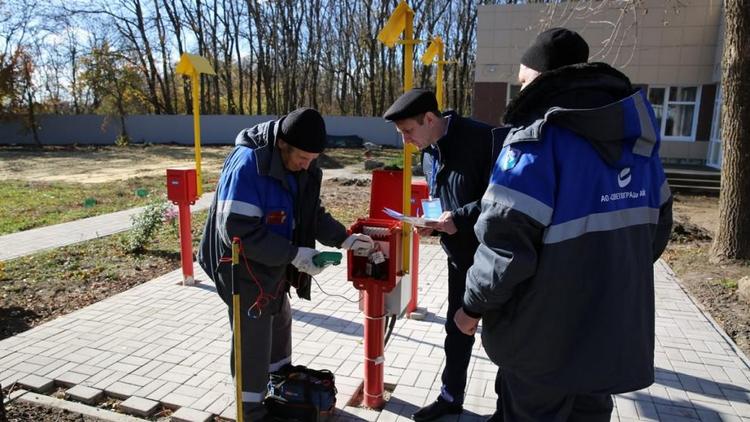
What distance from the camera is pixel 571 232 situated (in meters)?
1.76

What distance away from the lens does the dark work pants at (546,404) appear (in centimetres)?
198

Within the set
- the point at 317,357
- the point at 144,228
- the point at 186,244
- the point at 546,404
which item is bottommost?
the point at 317,357

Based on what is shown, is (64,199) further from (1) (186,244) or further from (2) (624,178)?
(2) (624,178)

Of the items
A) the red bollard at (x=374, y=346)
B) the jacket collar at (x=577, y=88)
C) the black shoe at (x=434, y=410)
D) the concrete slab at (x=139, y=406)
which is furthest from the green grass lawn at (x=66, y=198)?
the jacket collar at (x=577, y=88)

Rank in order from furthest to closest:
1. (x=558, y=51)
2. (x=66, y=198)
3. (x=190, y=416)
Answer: (x=66, y=198) → (x=190, y=416) → (x=558, y=51)

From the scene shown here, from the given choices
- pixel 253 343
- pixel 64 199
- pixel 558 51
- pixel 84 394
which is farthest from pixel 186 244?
pixel 64 199

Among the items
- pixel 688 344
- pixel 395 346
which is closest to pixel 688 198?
pixel 688 344

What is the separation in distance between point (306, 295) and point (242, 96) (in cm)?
3659

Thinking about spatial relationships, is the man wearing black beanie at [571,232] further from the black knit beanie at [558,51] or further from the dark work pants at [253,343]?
the dark work pants at [253,343]

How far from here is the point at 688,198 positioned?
501 inches

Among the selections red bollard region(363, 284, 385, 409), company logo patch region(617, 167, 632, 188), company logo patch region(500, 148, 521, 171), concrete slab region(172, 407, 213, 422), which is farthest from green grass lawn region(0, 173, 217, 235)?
company logo patch region(617, 167, 632, 188)

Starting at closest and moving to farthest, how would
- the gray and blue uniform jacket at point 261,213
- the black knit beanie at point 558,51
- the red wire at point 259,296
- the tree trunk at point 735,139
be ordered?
the black knit beanie at point 558,51 → the gray and blue uniform jacket at point 261,213 → the red wire at point 259,296 → the tree trunk at point 735,139

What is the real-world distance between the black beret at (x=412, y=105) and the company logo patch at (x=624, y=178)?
1206 mm

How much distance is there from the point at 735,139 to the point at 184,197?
6460mm
